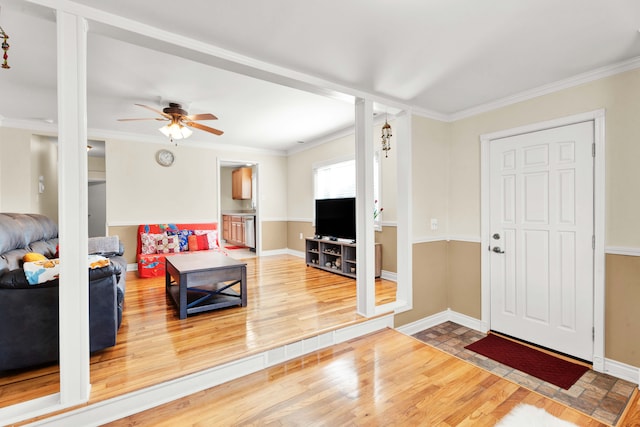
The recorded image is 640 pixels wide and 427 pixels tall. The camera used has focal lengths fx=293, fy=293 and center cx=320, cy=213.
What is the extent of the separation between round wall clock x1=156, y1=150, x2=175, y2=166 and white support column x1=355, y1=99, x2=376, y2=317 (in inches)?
157

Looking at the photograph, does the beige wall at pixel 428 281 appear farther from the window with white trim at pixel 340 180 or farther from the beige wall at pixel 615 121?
the beige wall at pixel 615 121

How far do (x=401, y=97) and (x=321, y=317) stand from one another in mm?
2434

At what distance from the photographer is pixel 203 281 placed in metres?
2.98

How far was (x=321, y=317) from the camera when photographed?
2.92m

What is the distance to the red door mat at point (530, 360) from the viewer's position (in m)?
2.43

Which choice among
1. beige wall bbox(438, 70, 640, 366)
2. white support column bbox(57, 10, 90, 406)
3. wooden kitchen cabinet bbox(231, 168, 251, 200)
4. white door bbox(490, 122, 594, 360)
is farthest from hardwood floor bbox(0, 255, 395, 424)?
wooden kitchen cabinet bbox(231, 168, 251, 200)

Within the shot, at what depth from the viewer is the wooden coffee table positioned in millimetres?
2898

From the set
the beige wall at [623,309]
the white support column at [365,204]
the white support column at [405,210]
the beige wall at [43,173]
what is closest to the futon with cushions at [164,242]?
the beige wall at [43,173]

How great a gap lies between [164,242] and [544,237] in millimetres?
5254

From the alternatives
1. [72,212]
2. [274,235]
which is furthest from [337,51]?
[274,235]

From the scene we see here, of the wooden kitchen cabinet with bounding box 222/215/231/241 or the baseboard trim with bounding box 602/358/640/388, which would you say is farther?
the wooden kitchen cabinet with bounding box 222/215/231/241

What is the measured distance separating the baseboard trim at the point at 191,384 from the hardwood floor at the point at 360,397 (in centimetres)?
5

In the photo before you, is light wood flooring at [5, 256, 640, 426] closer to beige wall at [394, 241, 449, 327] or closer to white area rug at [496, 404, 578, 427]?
white area rug at [496, 404, 578, 427]

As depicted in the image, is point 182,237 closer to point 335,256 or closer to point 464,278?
point 335,256
